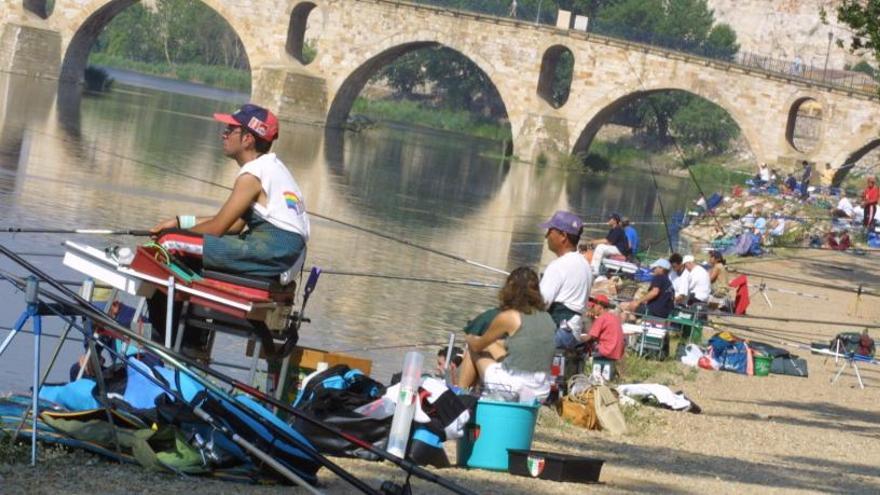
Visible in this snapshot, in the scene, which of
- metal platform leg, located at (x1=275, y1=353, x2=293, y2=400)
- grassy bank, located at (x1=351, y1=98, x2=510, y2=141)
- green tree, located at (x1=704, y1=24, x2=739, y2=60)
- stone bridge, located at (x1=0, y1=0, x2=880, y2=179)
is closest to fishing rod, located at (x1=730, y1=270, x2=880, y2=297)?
metal platform leg, located at (x1=275, y1=353, x2=293, y2=400)

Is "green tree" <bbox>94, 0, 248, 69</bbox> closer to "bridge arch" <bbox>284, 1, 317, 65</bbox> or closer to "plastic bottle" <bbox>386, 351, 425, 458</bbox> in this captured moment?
"bridge arch" <bbox>284, 1, 317, 65</bbox>

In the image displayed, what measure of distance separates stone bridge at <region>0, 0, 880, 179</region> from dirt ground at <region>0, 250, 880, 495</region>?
2925 cm

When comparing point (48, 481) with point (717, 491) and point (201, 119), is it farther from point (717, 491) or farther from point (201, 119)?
point (201, 119)

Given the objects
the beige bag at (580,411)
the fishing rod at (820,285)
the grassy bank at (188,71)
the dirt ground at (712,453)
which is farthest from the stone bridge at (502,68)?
the beige bag at (580,411)

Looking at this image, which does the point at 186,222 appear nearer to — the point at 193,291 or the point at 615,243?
the point at 193,291

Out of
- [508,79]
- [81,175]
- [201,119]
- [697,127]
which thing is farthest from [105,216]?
[697,127]

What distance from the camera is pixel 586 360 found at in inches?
385

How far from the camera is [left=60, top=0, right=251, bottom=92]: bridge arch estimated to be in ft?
153

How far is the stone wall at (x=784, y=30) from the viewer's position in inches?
2665

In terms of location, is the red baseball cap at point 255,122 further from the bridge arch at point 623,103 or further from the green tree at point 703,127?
the green tree at point 703,127

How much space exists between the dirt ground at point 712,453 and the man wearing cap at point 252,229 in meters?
0.82

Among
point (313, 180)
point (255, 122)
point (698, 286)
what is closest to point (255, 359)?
point (255, 122)

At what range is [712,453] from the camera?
7.72 metres

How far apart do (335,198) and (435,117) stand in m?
37.6
